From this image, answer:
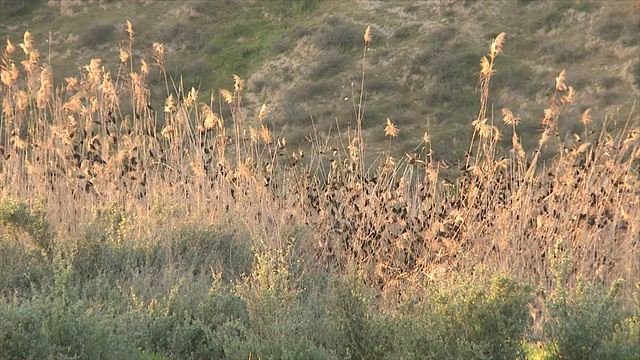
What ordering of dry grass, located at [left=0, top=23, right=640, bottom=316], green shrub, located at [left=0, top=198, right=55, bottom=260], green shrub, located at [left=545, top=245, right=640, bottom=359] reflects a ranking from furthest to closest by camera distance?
dry grass, located at [left=0, top=23, right=640, bottom=316] < green shrub, located at [left=0, top=198, right=55, bottom=260] < green shrub, located at [left=545, top=245, right=640, bottom=359]

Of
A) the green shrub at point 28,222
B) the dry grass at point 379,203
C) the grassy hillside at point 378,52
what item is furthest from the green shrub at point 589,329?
the grassy hillside at point 378,52

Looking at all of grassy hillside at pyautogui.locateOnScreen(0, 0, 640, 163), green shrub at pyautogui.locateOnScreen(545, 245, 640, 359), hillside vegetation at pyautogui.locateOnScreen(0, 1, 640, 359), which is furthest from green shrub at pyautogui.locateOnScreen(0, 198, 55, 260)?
grassy hillside at pyautogui.locateOnScreen(0, 0, 640, 163)

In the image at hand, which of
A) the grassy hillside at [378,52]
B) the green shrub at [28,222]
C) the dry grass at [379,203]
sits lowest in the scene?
the grassy hillside at [378,52]

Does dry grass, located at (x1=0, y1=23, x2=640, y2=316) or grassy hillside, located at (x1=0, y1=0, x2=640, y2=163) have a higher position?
dry grass, located at (x1=0, y1=23, x2=640, y2=316)

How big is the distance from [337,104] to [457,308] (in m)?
22.9

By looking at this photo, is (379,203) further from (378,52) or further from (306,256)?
(378,52)

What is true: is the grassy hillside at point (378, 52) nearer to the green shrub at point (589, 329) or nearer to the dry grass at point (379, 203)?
the dry grass at point (379, 203)

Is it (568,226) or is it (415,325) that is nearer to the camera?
(415,325)

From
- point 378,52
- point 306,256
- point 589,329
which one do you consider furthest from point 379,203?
point 378,52

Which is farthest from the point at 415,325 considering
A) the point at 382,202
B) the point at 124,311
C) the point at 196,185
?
the point at 196,185

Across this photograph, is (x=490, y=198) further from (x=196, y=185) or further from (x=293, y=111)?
(x=293, y=111)

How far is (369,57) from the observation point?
28.2 metres

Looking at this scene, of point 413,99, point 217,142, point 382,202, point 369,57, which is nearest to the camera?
point 382,202

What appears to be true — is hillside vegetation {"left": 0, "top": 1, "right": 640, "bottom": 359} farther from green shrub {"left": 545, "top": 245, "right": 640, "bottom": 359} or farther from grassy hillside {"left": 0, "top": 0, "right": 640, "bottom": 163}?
grassy hillside {"left": 0, "top": 0, "right": 640, "bottom": 163}
